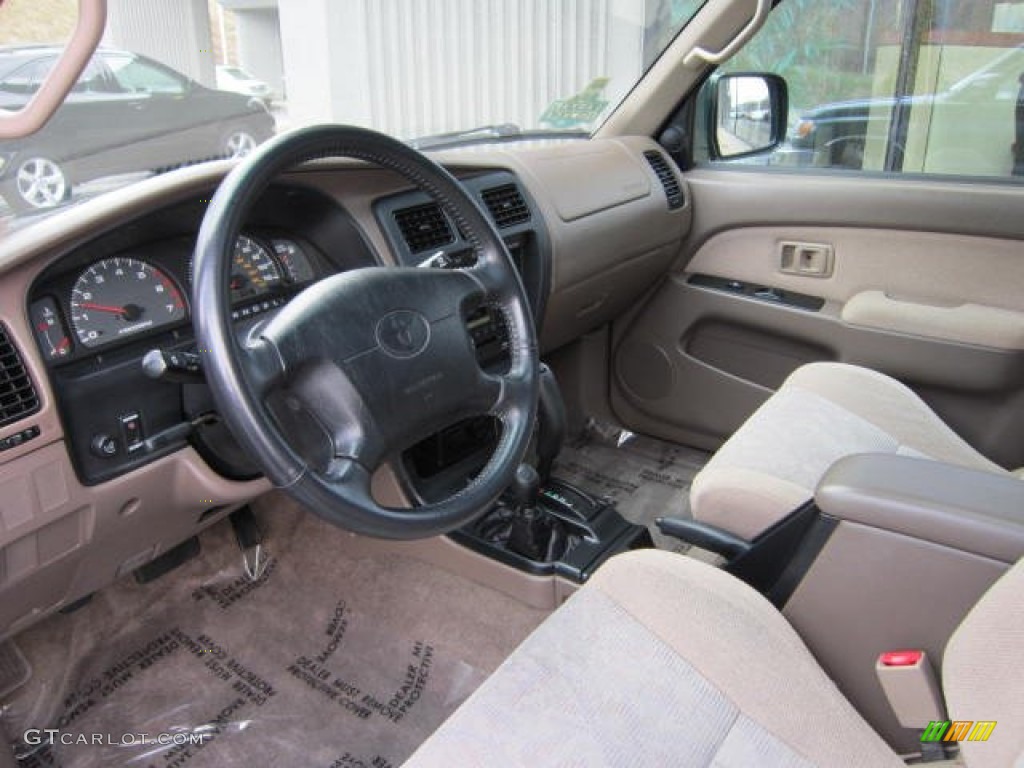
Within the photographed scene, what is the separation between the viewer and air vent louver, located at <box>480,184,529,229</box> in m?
1.86

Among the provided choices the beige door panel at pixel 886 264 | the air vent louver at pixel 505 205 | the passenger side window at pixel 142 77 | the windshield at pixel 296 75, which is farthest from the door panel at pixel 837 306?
the passenger side window at pixel 142 77

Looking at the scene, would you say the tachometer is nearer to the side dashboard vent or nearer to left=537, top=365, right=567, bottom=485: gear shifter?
the side dashboard vent

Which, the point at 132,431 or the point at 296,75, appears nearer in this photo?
the point at 132,431

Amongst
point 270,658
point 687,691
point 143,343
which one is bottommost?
point 270,658

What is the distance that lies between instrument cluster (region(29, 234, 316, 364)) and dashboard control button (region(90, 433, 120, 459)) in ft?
0.41

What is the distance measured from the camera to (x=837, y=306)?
7.23ft

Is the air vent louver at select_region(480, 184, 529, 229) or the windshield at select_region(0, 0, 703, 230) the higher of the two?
the windshield at select_region(0, 0, 703, 230)

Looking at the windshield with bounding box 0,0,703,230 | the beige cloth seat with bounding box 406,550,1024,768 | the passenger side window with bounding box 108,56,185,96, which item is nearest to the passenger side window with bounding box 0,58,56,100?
the windshield with bounding box 0,0,703,230

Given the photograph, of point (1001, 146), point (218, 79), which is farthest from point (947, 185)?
point (218, 79)

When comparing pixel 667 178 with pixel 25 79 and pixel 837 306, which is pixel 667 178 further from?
pixel 25 79

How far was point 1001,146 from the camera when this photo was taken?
2.05m

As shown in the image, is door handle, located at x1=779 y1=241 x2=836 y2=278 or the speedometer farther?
door handle, located at x1=779 y1=241 x2=836 y2=278

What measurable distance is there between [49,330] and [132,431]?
192 mm

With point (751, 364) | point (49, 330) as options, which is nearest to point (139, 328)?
point (49, 330)
